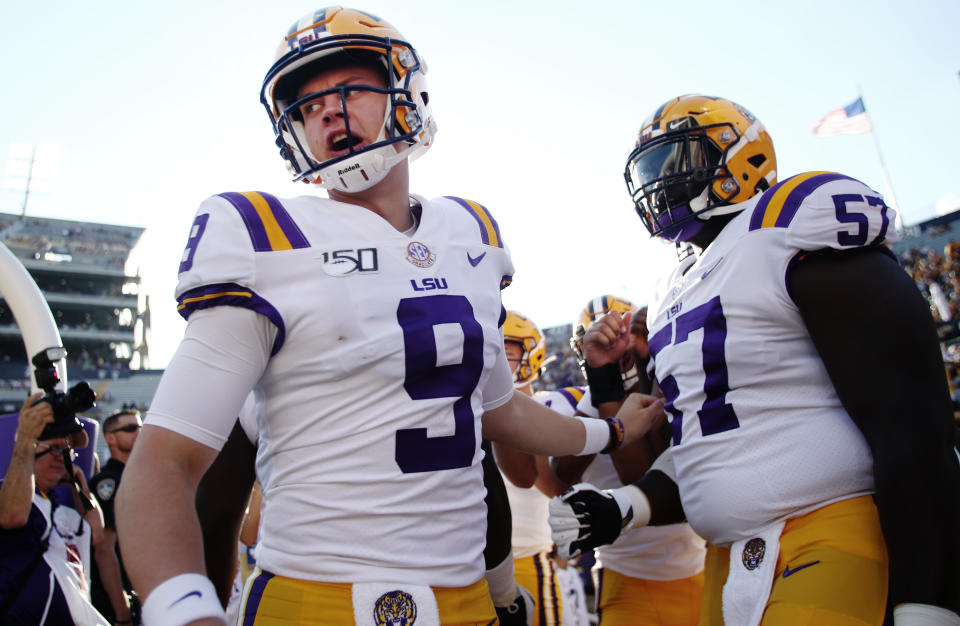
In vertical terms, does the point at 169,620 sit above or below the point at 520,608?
above

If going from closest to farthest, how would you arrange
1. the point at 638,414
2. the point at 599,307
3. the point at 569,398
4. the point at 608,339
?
the point at 638,414 → the point at 608,339 → the point at 569,398 → the point at 599,307

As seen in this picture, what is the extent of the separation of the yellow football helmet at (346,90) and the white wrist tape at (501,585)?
57.3 inches

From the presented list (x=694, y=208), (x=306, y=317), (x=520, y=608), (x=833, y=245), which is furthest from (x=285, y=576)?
(x=694, y=208)

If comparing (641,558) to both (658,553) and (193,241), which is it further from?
(193,241)

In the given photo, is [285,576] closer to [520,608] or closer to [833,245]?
[520,608]

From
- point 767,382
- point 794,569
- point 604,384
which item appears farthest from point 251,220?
point 604,384

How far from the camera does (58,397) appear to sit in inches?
147

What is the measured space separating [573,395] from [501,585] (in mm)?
1717

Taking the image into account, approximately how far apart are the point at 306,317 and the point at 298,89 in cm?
81

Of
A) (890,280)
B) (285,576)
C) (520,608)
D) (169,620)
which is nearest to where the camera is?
(169,620)

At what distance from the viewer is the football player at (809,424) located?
1604 mm

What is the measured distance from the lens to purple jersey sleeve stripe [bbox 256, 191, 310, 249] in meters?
1.51

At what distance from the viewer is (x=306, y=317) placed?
145 centimetres

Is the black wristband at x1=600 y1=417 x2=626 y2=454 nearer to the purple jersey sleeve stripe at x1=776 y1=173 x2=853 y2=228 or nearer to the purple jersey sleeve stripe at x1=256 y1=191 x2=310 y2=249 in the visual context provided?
the purple jersey sleeve stripe at x1=776 y1=173 x2=853 y2=228
